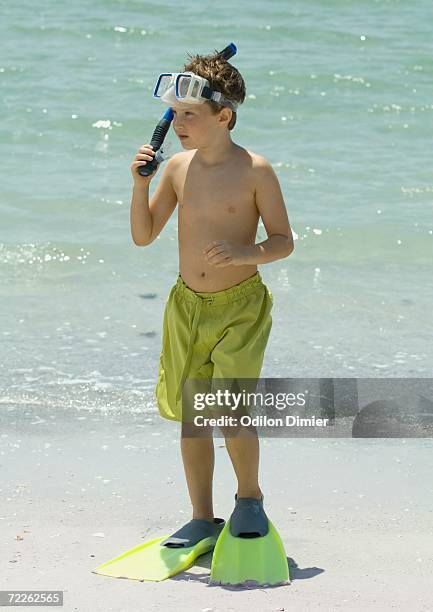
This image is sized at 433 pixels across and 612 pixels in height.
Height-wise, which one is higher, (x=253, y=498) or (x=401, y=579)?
(x=253, y=498)

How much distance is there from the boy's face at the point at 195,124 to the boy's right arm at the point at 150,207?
0.46 ft

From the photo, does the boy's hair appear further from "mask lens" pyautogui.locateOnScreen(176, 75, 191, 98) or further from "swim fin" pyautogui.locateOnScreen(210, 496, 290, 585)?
"swim fin" pyautogui.locateOnScreen(210, 496, 290, 585)

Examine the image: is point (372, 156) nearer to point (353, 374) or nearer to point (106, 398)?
point (353, 374)

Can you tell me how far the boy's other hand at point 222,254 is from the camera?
337 centimetres

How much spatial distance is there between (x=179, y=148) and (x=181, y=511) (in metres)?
5.85

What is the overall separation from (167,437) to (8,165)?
495 centimetres

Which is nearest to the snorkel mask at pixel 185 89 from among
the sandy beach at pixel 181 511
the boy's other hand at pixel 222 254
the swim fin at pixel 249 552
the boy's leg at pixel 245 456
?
the boy's other hand at pixel 222 254

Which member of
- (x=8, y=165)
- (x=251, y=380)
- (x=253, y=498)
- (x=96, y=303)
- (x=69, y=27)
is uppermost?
(x=69, y=27)

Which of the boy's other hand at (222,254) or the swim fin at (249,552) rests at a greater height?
the boy's other hand at (222,254)

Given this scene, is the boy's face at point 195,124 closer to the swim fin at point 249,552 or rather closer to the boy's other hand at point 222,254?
the boy's other hand at point 222,254

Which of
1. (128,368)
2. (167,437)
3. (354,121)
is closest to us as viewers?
(167,437)

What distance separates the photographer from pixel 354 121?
1055cm

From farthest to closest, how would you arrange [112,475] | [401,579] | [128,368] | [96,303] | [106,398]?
[96,303], [128,368], [106,398], [112,475], [401,579]

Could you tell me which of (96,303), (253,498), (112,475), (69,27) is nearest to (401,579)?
(253,498)
